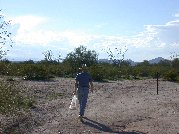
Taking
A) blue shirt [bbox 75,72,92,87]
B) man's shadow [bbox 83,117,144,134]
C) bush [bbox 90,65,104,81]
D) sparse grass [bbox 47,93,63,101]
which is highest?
bush [bbox 90,65,104,81]

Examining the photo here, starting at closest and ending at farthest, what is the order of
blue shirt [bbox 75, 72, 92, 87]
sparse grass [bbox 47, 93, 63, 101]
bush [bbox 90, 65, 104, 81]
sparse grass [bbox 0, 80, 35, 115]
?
sparse grass [bbox 0, 80, 35, 115], blue shirt [bbox 75, 72, 92, 87], sparse grass [bbox 47, 93, 63, 101], bush [bbox 90, 65, 104, 81]

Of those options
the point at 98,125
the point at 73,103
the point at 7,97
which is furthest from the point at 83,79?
the point at 7,97

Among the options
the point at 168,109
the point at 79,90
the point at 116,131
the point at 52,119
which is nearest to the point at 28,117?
the point at 52,119

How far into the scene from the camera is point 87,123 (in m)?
16.1

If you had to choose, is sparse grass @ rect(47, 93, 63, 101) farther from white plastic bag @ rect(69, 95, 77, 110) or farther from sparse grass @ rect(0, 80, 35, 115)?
sparse grass @ rect(0, 80, 35, 115)

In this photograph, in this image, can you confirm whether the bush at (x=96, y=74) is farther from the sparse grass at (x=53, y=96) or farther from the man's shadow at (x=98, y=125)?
the man's shadow at (x=98, y=125)

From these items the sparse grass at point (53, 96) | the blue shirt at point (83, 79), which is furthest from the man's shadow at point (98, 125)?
the sparse grass at point (53, 96)

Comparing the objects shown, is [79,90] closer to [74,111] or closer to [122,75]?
[74,111]

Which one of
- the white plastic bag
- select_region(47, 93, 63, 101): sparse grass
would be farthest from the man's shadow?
select_region(47, 93, 63, 101): sparse grass

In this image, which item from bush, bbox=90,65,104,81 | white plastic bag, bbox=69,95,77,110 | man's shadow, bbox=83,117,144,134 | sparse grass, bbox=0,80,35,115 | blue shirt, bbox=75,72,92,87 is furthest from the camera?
bush, bbox=90,65,104,81

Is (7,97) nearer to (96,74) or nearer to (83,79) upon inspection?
(83,79)

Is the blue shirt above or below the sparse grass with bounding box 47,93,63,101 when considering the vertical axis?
above

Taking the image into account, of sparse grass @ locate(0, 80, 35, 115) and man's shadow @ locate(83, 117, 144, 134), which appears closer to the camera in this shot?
sparse grass @ locate(0, 80, 35, 115)

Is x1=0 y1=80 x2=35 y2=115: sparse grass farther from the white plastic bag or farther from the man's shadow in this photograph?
the white plastic bag
